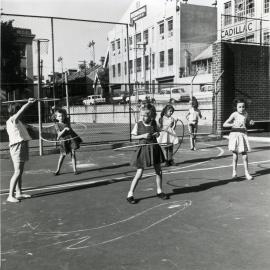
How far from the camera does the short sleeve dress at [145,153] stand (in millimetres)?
6746

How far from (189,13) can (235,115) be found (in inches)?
1643

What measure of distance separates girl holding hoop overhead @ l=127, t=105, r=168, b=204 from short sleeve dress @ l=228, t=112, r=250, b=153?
231 centimetres

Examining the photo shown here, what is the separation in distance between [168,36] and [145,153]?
145 ft

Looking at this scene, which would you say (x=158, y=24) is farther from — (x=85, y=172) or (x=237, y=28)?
(x=85, y=172)

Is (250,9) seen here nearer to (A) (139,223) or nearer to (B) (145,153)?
(B) (145,153)

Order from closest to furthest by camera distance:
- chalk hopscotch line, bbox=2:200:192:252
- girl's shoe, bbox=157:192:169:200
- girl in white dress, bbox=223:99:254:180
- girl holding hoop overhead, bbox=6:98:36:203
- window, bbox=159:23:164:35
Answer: chalk hopscotch line, bbox=2:200:192:252, girl's shoe, bbox=157:192:169:200, girl holding hoop overhead, bbox=6:98:36:203, girl in white dress, bbox=223:99:254:180, window, bbox=159:23:164:35

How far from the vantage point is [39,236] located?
513 cm

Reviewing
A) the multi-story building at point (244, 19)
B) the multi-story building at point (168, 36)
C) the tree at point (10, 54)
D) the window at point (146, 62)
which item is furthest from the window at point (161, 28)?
the tree at point (10, 54)

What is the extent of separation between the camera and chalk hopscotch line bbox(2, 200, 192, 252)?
4805 millimetres

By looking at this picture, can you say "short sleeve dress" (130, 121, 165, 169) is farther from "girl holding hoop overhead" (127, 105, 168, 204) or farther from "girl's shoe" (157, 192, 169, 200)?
"girl's shoe" (157, 192, 169, 200)

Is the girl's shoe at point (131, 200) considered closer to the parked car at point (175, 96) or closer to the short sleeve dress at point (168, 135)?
the short sleeve dress at point (168, 135)

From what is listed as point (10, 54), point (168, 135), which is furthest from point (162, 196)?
point (10, 54)

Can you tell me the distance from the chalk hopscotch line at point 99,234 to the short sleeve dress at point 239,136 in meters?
2.94

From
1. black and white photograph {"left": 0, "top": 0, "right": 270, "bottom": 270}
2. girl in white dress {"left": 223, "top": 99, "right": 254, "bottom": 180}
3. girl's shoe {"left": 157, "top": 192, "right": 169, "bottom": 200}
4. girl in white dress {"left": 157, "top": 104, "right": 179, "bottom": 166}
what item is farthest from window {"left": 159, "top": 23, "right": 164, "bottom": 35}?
girl's shoe {"left": 157, "top": 192, "right": 169, "bottom": 200}
